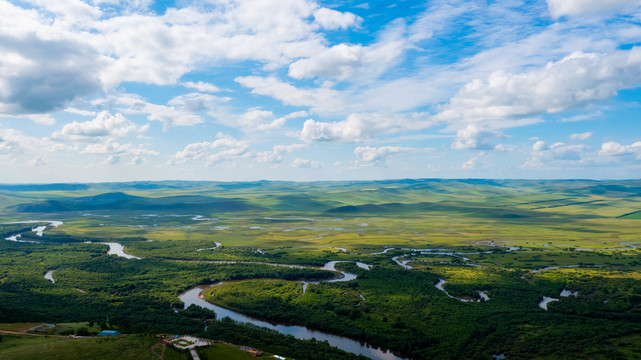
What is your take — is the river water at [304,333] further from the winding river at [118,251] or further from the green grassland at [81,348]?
the winding river at [118,251]

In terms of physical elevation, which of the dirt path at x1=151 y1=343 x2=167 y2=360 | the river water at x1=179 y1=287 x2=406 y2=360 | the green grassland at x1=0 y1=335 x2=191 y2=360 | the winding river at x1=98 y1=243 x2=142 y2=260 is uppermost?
the green grassland at x1=0 y1=335 x2=191 y2=360

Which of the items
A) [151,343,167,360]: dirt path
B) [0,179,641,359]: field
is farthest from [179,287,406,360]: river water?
[151,343,167,360]: dirt path

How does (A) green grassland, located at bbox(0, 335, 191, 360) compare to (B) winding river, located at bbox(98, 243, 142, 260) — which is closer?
(A) green grassland, located at bbox(0, 335, 191, 360)

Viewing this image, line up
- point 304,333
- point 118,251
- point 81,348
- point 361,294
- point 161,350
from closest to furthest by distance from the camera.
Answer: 1. point 81,348
2. point 161,350
3. point 304,333
4. point 361,294
5. point 118,251

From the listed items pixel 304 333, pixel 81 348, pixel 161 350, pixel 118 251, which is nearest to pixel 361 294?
pixel 304 333

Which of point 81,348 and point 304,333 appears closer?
point 81,348

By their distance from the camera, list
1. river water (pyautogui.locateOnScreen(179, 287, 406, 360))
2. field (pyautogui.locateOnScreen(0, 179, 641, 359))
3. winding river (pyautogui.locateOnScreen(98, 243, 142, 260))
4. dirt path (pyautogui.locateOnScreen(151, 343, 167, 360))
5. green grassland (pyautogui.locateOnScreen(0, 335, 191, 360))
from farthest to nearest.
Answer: winding river (pyautogui.locateOnScreen(98, 243, 142, 260))
field (pyautogui.locateOnScreen(0, 179, 641, 359))
river water (pyautogui.locateOnScreen(179, 287, 406, 360))
dirt path (pyautogui.locateOnScreen(151, 343, 167, 360))
green grassland (pyautogui.locateOnScreen(0, 335, 191, 360))

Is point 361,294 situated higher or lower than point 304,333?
higher

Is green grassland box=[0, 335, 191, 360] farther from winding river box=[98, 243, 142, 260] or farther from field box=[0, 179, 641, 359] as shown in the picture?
winding river box=[98, 243, 142, 260]

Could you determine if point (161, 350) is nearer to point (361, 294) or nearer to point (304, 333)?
point (304, 333)

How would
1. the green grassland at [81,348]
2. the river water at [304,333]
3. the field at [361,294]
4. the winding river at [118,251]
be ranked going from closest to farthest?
1. the green grassland at [81,348]
2. the river water at [304,333]
3. the field at [361,294]
4. the winding river at [118,251]

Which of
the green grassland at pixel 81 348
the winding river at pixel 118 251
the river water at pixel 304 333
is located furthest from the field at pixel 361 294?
the winding river at pixel 118 251

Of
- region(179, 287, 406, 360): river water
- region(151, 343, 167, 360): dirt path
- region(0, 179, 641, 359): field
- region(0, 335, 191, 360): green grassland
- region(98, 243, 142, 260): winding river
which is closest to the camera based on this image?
region(0, 335, 191, 360): green grassland
